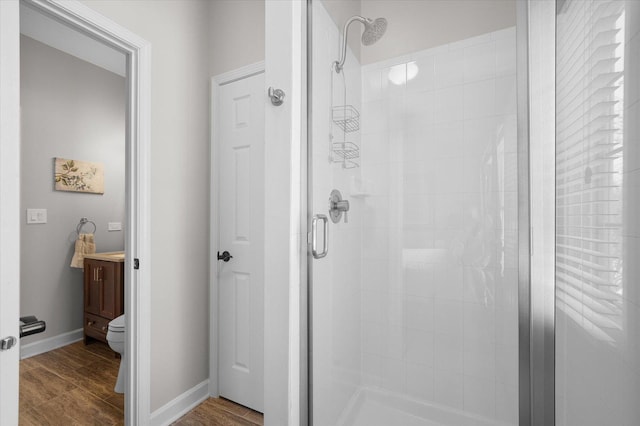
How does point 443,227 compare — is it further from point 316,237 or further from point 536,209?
point 316,237

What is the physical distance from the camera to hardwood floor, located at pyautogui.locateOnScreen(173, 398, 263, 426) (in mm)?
1689

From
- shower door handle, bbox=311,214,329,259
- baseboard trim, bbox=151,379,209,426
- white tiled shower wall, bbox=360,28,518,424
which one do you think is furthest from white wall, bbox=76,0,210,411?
white tiled shower wall, bbox=360,28,518,424

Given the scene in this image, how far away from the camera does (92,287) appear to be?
8.86 feet

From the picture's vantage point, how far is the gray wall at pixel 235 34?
1.83 meters

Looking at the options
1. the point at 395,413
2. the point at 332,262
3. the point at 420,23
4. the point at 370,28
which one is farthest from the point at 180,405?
the point at 420,23

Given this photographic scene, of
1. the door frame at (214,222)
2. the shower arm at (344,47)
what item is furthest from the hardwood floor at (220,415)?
the shower arm at (344,47)

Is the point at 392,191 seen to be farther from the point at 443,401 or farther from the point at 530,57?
the point at 443,401

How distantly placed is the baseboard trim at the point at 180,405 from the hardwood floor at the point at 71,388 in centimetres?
24

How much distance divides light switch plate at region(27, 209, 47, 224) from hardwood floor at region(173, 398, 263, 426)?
2155mm

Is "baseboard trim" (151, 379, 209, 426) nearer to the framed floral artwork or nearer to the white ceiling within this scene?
the framed floral artwork

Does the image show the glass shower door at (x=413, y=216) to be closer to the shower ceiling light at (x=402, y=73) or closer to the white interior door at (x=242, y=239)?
the shower ceiling light at (x=402, y=73)

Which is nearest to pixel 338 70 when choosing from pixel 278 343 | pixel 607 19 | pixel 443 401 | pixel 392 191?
pixel 392 191

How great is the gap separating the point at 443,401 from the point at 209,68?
229 cm

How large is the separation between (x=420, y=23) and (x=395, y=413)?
5.70 ft
